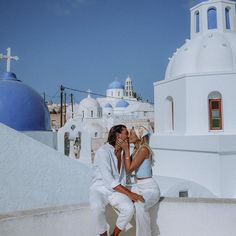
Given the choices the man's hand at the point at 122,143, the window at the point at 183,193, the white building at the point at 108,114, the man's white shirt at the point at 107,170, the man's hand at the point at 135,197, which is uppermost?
the white building at the point at 108,114

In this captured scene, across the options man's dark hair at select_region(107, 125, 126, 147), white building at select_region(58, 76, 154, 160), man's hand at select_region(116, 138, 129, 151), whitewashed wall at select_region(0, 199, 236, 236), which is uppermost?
white building at select_region(58, 76, 154, 160)

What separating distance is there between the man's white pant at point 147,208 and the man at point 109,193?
0.29 feet

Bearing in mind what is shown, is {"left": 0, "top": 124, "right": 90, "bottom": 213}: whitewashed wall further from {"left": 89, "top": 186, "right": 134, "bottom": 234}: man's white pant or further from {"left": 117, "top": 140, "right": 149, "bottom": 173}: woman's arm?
{"left": 117, "top": 140, "right": 149, "bottom": 173}: woman's arm

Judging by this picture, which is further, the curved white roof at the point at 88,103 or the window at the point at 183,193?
the curved white roof at the point at 88,103

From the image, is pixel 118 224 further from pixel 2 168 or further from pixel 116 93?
pixel 116 93

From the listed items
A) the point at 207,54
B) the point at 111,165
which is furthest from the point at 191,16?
the point at 111,165

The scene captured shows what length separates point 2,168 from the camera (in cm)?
443

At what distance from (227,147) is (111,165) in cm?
542

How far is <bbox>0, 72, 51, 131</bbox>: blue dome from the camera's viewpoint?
22.8 ft

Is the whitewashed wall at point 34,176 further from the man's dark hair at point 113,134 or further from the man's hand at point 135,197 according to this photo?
the man's hand at point 135,197

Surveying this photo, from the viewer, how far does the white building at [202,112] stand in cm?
751

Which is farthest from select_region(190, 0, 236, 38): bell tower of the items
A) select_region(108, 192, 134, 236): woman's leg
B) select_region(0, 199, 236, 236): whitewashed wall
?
select_region(108, 192, 134, 236): woman's leg

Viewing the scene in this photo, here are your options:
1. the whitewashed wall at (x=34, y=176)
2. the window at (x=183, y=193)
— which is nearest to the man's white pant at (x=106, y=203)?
the whitewashed wall at (x=34, y=176)

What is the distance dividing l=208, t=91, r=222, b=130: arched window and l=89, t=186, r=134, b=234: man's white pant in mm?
6462
